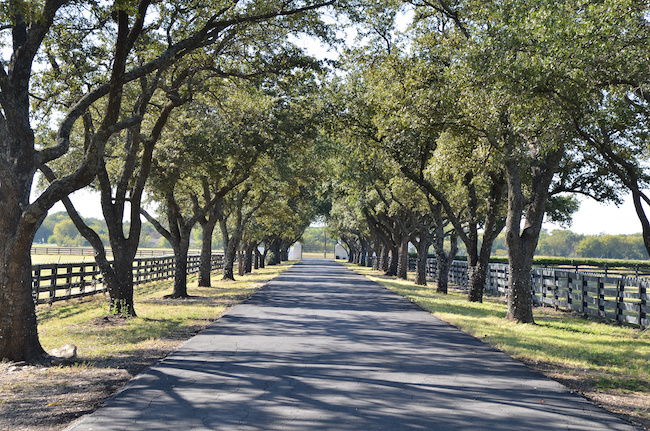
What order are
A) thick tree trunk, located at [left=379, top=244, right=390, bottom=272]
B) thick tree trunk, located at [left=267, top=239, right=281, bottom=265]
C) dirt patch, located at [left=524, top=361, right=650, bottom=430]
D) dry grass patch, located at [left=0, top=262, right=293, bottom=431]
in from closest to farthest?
dry grass patch, located at [left=0, top=262, right=293, bottom=431] → dirt patch, located at [left=524, top=361, right=650, bottom=430] → thick tree trunk, located at [left=379, top=244, right=390, bottom=272] → thick tree trunk, located at [left=267, top=239, right=281, bottom=265]

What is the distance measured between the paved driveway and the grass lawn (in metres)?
0.38

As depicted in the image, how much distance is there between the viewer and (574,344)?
10789mm

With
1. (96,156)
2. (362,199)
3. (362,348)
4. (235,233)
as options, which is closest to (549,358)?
(362,348)

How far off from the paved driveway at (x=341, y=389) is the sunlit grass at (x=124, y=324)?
3.38 feet

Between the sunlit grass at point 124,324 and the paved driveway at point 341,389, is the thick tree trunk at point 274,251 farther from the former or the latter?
the paved driveway at point 341,389

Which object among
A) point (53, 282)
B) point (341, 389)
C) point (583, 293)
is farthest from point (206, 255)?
point (341, 389)

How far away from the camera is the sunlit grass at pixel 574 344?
8008 mm

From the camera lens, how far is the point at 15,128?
326 inches

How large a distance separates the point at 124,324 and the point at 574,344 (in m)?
9.41

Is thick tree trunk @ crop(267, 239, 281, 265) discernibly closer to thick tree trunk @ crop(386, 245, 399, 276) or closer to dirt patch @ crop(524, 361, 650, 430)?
thick tree trunk @ crop(386, 245, 399, 276)

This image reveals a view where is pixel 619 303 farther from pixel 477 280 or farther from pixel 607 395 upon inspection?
pixel 607 395

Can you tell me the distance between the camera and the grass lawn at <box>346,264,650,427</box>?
7008mm

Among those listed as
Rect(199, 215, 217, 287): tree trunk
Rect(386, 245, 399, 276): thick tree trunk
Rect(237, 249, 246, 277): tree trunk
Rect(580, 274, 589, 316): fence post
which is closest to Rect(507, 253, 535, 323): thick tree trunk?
Rect(580, 274, 589, 316): fence post

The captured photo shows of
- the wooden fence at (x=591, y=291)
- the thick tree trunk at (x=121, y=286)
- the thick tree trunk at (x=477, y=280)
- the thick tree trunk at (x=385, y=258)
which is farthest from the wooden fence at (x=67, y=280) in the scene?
the thick tree trunk at (x=385, y=258)
